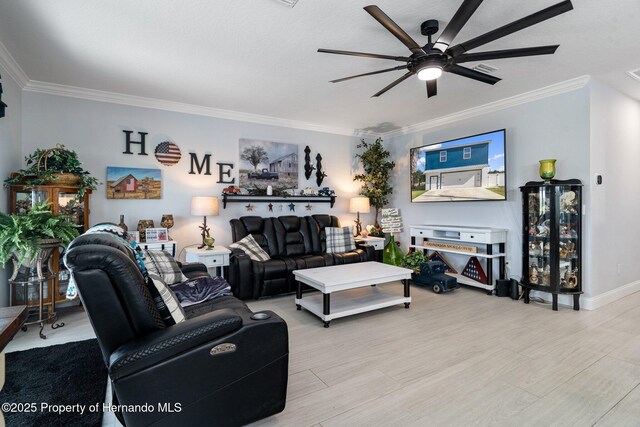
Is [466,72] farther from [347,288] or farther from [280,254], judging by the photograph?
[280,254]

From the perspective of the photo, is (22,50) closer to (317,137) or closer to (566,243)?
(317,137)

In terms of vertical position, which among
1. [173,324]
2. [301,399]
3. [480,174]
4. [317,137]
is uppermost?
[317,137]

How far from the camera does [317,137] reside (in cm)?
555

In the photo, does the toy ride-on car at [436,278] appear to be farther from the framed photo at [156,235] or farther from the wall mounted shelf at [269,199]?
the framed photo at [156,235]

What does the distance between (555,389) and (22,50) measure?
5.09 m

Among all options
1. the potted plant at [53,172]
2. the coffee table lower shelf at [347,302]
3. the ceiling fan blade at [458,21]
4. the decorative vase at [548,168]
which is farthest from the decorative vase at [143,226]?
the decorative vase at [548,168]

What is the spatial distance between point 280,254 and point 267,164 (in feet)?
4.88

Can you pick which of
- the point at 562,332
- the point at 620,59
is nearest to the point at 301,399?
the point at 562,332

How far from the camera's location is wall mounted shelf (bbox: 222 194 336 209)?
15.5 ft

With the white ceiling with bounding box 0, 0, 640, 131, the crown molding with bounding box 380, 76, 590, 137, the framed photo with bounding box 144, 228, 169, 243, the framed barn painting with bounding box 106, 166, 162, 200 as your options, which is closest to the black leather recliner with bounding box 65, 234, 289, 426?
the white ceiling with bounding box 0, 0, 640, 131

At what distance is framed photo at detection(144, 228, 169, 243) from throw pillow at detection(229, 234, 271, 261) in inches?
33.3

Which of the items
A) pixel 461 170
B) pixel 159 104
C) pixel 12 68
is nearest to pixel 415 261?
pixel 461 170

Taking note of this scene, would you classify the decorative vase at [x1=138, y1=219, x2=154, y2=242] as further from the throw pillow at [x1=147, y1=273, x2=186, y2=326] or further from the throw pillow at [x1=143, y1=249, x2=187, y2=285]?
the throw pillow at [x1=147, y1=273, x2=186, y2=326]

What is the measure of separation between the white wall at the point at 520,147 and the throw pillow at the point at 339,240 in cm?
146
